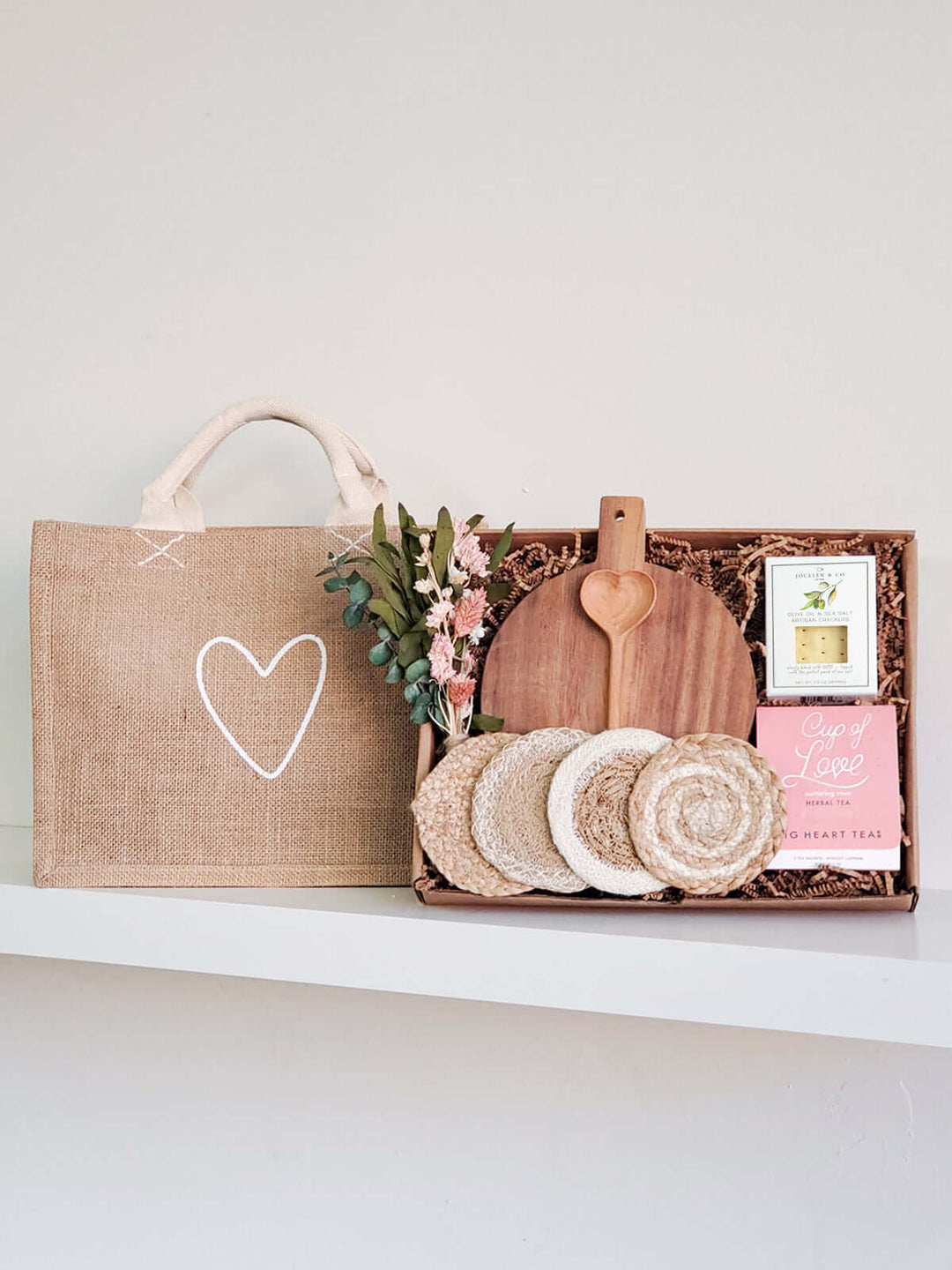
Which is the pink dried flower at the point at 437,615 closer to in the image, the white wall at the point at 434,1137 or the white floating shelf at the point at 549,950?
the white floating shelf at the point at 549,950

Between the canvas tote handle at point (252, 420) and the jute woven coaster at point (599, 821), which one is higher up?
the canvas tote handle at point (252, 420)

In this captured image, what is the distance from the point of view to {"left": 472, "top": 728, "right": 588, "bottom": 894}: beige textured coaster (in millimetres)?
→ 654

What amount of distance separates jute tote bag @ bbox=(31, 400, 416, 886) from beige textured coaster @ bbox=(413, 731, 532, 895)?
8cm

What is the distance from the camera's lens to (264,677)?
76 cm

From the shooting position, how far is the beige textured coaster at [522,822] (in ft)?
2.15

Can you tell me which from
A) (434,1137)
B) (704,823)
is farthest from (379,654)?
(434,1137)

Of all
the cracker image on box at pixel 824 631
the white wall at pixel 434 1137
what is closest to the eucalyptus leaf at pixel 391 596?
the cracker image on box at pixel 824 631

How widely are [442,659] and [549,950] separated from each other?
19 cm

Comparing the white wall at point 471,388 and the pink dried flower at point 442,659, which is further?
the white wall at point 471,388

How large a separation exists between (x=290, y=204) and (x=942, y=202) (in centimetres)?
52

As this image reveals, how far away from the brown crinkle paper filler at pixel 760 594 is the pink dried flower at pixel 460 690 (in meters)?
0.04

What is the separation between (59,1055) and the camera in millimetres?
965

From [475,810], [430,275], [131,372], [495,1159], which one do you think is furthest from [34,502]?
[495,1159]

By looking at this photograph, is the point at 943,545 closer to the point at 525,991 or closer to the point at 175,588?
the point at 525,991
